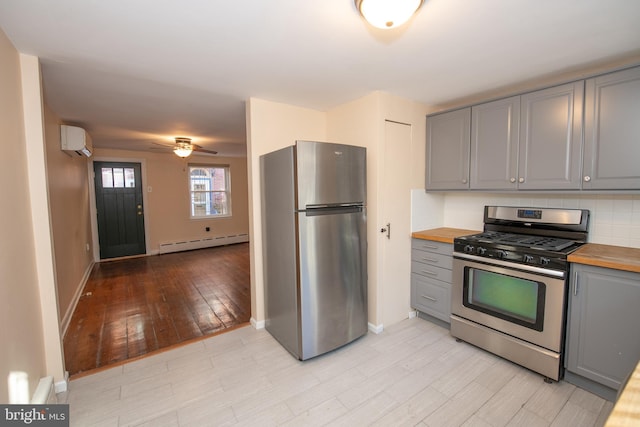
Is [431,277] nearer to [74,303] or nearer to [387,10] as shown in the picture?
[387,10]

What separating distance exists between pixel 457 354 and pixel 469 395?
0.49 m

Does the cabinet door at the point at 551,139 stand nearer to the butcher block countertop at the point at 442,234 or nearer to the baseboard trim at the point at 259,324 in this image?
the butcher block countertop at the point at 442,234

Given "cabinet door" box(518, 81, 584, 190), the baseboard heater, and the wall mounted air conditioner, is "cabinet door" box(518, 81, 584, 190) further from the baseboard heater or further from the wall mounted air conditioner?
the baseboard heater

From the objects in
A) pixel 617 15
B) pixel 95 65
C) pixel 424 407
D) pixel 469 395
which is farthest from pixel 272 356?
pixel 617 15

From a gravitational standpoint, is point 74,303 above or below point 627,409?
below

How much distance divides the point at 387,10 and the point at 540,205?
227cm

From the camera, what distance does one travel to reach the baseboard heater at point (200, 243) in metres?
6.30

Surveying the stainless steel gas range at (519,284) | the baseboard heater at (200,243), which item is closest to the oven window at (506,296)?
the stainless steel gas range at (519,284)

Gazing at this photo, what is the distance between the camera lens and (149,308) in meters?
3.35

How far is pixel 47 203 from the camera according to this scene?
6.25 feet

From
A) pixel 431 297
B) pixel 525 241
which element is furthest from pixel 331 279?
pixel 525 241

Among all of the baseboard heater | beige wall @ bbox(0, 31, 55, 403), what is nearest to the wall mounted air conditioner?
beige wall @ bbox(0, 31, 55, 403)

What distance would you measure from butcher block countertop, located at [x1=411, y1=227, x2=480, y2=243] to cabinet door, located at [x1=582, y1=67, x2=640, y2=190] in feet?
3.32

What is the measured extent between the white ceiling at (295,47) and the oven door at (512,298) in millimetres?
1507
